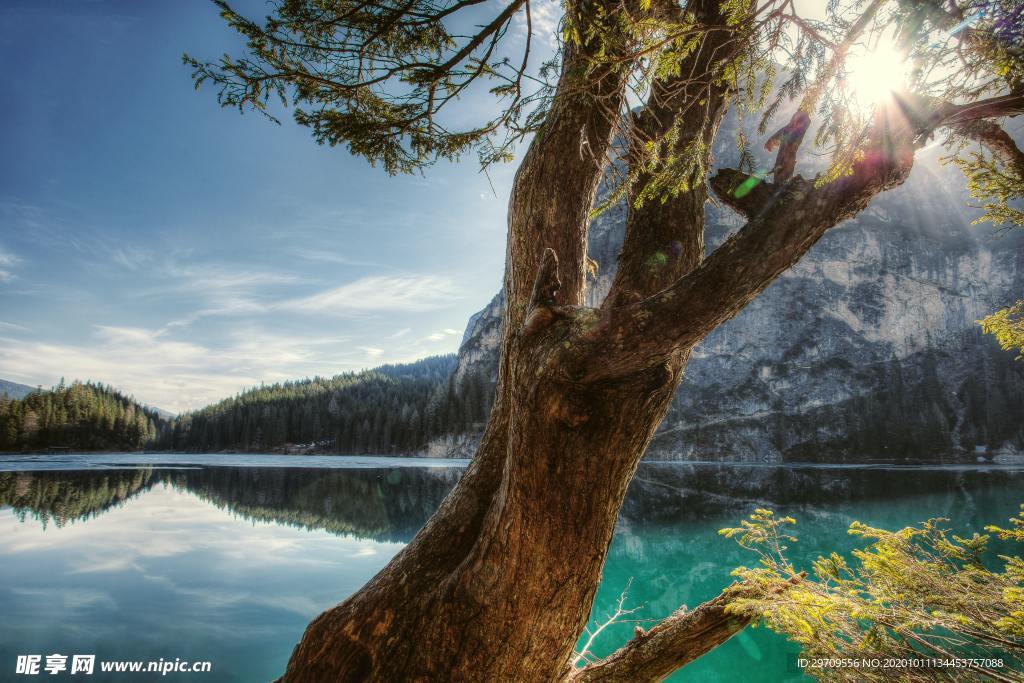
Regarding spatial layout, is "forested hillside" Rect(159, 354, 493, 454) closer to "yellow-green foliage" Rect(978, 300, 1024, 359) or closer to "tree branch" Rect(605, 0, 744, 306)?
"yellow-green foliage" Rect(978, 300, 1024, 359)

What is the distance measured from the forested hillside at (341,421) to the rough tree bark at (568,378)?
5745cm

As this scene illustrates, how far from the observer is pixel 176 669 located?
686 centimetres

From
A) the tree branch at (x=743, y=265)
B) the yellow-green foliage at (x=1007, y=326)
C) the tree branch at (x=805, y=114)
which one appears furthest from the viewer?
the yellow-green foliage at (x=1007, y=326)

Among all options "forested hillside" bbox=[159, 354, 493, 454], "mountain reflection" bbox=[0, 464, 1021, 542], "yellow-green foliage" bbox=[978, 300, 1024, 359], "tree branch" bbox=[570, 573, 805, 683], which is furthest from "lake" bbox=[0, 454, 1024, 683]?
"forested hillside" bbox=[159, 354, 493, 454]

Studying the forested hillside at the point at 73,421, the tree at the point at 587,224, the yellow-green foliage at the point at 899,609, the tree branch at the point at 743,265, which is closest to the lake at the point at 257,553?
the yellow-green foliage at the point at 899,609

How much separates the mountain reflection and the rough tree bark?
13.8 m

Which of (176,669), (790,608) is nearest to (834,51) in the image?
(790,608)

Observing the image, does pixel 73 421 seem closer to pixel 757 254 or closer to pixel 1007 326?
pixel 757 254

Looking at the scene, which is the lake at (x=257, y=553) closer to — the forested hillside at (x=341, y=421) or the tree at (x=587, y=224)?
the tree at (x=587, y=224)

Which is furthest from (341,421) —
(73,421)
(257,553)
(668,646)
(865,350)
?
(865,350)

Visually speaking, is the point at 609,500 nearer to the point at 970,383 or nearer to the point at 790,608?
the point at 790,608

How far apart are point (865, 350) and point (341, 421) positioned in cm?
7202

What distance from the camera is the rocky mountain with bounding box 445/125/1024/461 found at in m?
57.6

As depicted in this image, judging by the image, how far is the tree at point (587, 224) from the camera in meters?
1.40
